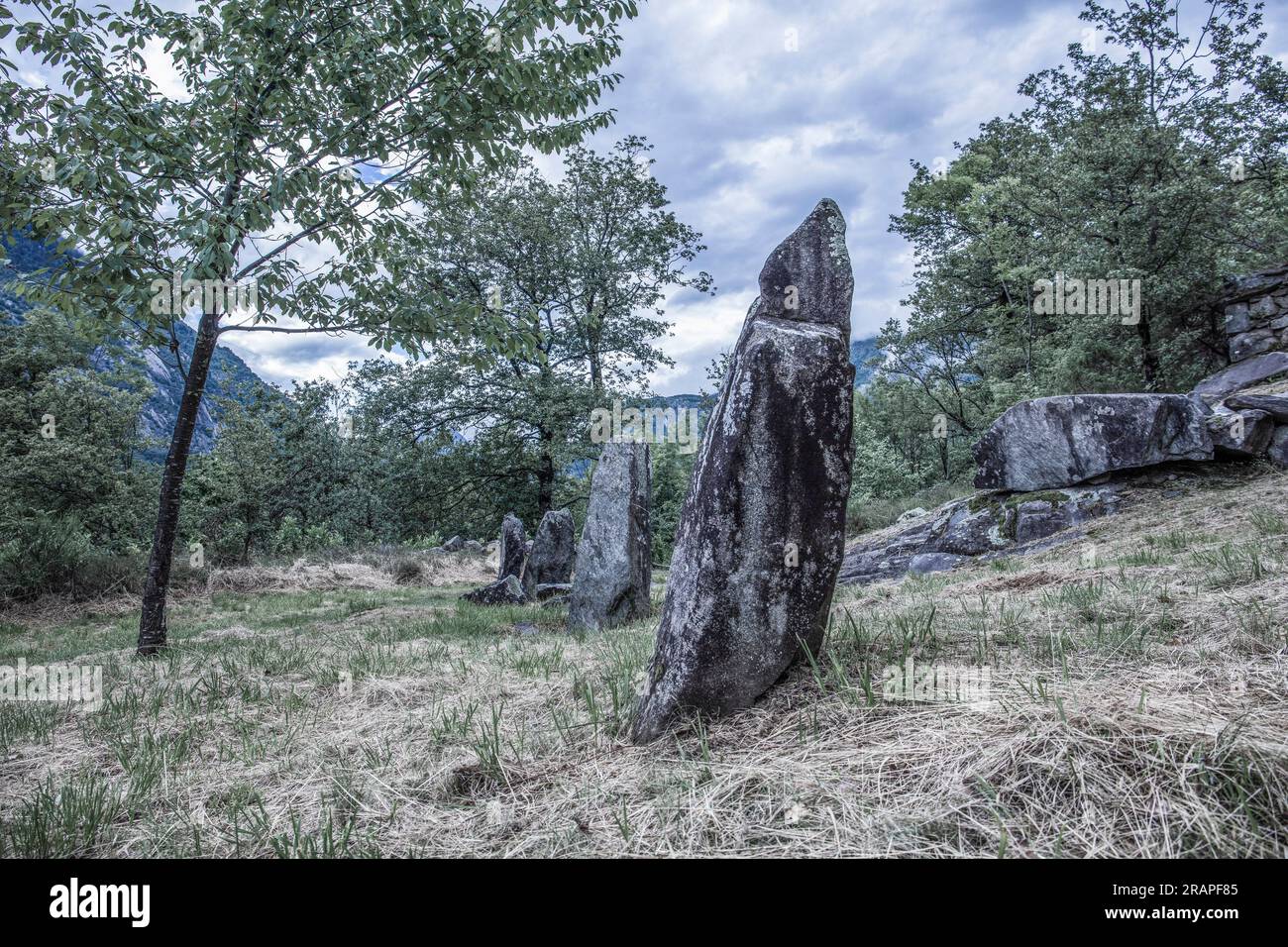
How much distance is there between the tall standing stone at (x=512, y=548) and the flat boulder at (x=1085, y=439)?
380 inches

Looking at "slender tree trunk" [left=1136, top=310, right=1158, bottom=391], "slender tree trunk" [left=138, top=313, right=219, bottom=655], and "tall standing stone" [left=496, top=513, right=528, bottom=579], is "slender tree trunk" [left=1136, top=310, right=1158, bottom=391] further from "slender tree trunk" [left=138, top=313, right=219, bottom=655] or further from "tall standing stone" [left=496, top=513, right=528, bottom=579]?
"slender tree trunk" [left=138, top=313, right=219, bottom=655]

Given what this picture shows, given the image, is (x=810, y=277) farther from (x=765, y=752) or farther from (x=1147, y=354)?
(x=1147, y=354)

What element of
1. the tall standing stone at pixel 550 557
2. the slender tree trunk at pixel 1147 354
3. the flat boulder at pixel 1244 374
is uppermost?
the slender tree trunk at pixel 1147 354

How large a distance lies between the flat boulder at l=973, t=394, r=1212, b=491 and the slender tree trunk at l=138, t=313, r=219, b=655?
34.7ft

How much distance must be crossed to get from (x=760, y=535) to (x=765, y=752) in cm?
92

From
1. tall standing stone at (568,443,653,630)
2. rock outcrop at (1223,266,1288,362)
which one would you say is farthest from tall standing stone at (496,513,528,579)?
rock outcrop at (1223,266,1288,362)

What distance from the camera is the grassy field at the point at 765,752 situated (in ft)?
5.76

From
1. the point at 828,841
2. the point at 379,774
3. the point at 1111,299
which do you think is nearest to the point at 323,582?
the point at 379,774

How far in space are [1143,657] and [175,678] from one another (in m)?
6.54

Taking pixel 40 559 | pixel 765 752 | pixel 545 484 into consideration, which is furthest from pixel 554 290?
pixel 765 752

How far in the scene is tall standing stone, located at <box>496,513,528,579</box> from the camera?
46.3 feet

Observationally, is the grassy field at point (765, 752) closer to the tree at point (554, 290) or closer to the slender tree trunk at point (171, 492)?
the slender tree trunk at point (171, 492)

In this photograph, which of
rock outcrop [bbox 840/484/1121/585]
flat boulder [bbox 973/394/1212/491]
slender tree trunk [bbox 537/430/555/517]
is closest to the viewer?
flat boulder [bbox 973/394/1212/491]

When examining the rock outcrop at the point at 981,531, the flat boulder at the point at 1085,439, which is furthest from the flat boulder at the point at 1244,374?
the rock outcrop at the point at 981,531
